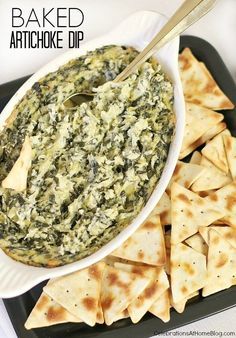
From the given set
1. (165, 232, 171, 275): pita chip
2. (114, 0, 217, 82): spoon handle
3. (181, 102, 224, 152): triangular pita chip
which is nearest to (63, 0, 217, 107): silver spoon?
(114, 0, 217, 82): spoon handle

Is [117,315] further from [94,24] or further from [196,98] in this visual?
[94,24]

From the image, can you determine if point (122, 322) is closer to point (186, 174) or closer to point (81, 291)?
point (81, 291)

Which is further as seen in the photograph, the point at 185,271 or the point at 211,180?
the point at 211,180

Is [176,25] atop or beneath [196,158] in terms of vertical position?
atop

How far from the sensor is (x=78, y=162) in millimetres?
1880

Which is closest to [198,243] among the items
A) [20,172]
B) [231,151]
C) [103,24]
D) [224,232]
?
[224,232]

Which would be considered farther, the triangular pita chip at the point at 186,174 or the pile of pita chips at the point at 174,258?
the triangular pita chip at the point at 186,174

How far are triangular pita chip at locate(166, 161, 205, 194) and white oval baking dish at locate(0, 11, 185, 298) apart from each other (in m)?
0.19

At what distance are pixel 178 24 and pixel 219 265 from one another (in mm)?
690

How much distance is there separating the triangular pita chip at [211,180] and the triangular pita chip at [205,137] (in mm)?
86

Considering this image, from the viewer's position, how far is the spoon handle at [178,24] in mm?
1909

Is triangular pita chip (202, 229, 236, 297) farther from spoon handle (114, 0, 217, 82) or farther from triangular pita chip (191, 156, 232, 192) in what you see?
spoon handle (114, 0, 217, 82)

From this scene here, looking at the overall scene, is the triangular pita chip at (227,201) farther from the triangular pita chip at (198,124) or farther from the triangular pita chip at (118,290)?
the triangular pita chip at (118,290)

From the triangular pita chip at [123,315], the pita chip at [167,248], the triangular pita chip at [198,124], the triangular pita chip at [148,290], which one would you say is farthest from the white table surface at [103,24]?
Answer: the triangular pita chip at [123,315]
